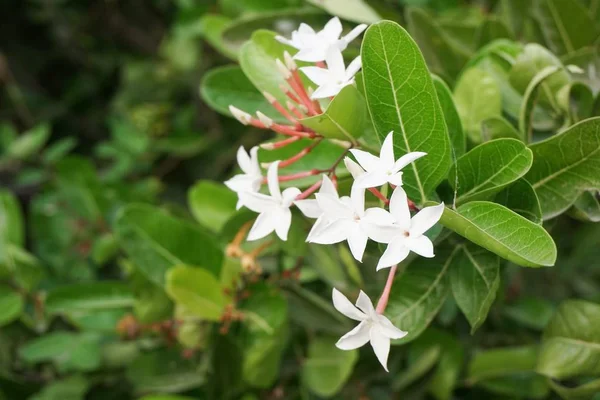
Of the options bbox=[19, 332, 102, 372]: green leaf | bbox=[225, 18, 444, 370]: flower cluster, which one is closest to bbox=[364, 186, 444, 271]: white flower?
bbox=[225, 18, 444, 370]: flower cluster

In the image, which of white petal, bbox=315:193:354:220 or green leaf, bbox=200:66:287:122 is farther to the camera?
green leaf, bbox=200:66:287:122

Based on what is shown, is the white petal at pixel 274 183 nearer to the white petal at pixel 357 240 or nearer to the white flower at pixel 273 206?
the white flower at pixel 273 206

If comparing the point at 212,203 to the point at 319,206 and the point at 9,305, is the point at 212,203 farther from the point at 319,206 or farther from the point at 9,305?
the point at 319,206

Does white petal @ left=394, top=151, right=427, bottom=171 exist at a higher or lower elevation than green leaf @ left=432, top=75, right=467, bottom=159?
higher

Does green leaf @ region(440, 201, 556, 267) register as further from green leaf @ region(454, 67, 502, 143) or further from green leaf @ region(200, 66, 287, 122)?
Result: green leaf @ region(200, 66, 287, 122)

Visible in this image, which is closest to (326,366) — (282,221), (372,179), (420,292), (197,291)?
(197,291)
